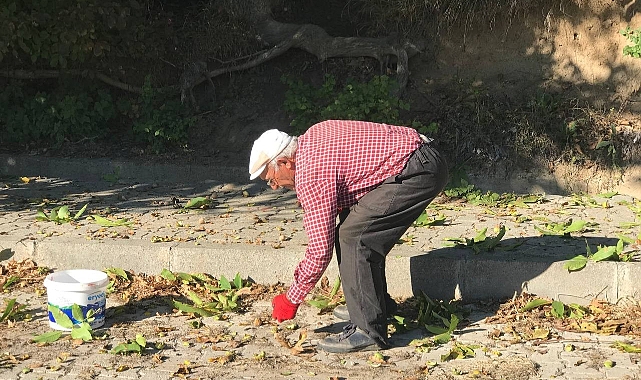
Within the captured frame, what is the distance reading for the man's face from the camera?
496cm

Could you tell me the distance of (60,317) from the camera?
539cm

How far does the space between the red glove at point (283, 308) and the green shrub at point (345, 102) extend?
3896 millimetres

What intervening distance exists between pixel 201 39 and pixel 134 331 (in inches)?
211

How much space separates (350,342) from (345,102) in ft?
13.7

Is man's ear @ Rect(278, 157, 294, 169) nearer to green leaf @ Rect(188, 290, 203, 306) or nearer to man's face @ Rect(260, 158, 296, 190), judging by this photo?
man's face @ Rect(260, 158, 296, 190)

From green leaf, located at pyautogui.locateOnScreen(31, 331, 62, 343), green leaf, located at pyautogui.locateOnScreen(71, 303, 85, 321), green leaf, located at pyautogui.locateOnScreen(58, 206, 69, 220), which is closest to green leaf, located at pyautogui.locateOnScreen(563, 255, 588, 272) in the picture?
green leaf, located at pyautogui.locateOnScreen(71, 303, 85, 321)

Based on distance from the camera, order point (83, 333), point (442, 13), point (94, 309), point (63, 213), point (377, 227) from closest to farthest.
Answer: point (377, 227)
point (83, 333)
point (94, 309)
point (63, 213)
point (442, 13)

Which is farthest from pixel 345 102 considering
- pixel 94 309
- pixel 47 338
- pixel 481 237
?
pixel 47 338

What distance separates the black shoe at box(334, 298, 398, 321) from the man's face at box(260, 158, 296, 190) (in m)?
A: 1.06

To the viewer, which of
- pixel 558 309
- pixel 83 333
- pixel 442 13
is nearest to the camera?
pixel 83 333

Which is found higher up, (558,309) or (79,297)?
(79,297)

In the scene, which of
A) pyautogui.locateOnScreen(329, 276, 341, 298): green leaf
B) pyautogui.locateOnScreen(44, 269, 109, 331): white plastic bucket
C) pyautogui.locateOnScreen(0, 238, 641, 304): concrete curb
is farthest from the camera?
pyautogui.locateOnScreen(329, 276, 341, 298): green leaf

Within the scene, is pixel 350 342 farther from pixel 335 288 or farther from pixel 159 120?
pixel 159 120

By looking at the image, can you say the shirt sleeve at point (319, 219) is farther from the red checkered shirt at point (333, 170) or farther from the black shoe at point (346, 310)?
the black shoe at point (346, 310)
